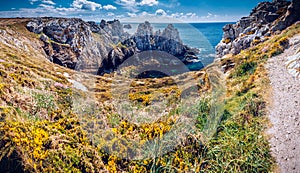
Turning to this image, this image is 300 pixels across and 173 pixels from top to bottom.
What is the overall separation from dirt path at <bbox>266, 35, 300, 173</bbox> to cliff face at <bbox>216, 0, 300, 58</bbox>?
72.9 ft

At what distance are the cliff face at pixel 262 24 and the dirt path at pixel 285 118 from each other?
22.2 metres

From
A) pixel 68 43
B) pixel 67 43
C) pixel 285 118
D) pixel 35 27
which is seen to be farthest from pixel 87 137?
pixel 68 43

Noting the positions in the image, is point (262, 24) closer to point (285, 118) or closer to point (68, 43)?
point (285, 118)

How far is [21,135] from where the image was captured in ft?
19.2

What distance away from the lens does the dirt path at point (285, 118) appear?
28.0 feet

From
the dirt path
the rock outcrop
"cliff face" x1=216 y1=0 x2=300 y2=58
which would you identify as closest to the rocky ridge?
the rock outcrop

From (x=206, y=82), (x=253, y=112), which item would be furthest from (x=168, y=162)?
(x=206, y=82)

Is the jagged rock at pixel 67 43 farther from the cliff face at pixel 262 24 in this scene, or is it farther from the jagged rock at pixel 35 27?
the cliff face at pixel 262 24

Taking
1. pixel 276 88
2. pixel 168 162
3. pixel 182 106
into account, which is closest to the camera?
pixel 168 162

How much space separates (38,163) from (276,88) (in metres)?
14.9

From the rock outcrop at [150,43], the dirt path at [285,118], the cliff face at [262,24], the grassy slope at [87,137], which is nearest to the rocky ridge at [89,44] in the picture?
the rock outcrop at [150,43]

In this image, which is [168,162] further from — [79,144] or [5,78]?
[5,78]

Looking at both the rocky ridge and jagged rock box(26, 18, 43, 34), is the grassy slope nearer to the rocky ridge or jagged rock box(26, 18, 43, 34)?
the rocky ridge

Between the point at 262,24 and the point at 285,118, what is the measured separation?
3935 cm
